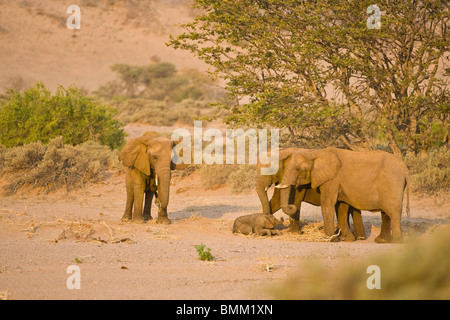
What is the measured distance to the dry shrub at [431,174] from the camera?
14203 millimetres

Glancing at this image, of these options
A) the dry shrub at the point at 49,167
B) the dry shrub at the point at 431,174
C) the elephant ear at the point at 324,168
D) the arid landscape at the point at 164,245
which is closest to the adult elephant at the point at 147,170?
the arid landscape at the point at 164,245

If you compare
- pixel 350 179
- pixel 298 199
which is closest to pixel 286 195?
pixel 298 199

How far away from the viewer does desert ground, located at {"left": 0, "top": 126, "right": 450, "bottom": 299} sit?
6.26 metres

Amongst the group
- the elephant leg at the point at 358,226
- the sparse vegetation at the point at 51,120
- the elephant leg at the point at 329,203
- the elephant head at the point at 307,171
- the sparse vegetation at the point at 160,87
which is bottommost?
the elephant leg at the point at 358,226

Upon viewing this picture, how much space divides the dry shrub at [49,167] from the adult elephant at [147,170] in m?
5.60

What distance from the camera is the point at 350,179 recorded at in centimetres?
1000

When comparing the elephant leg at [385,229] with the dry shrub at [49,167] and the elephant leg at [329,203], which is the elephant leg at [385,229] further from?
the dry shrub at [49,167]

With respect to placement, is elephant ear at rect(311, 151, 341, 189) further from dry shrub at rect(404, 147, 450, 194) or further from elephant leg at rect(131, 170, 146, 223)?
dry shrub at rect(404, 147, 450, 194)

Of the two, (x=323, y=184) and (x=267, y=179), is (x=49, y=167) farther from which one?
(x=323, y=184)

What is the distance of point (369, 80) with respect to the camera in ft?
50.6

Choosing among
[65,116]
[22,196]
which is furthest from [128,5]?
[22,196]
